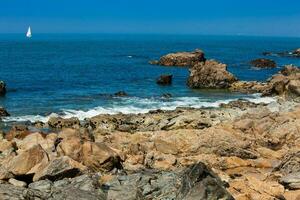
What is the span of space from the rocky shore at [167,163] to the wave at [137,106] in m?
16.3

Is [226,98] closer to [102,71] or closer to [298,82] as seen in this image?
[298,82]

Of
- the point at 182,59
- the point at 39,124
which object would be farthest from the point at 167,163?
the point at 182,59

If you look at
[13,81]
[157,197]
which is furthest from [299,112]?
[13,81]

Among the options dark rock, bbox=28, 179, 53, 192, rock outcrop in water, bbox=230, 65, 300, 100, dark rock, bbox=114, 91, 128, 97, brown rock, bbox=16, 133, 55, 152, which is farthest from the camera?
dark rock, bbox=114, 91, 128, 97

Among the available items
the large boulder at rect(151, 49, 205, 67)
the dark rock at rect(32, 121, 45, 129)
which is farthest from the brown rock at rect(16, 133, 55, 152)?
the large boulder at rect(151, 49, 205, 67)

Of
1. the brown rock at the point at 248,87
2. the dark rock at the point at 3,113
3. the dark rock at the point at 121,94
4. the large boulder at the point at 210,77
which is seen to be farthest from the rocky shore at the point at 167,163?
Answer: the large boulder at the point at 210,77

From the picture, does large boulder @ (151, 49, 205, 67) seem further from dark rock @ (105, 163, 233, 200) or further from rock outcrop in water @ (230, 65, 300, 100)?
dark rock @ (105, 163, 233, 200)

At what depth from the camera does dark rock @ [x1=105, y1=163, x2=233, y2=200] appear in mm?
18500

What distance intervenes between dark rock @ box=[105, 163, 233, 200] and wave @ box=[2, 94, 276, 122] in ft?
101

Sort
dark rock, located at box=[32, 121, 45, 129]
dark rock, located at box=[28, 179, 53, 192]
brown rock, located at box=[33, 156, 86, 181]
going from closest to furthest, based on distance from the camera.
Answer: dark rock, located at box=[28, 179, 53, 192] → brown rock, located at box=[33, 156, 86, 181] → dark rock, located at box=[32, 121, 45, 129]

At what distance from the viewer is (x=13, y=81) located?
85625 mm

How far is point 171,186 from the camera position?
2066 cm

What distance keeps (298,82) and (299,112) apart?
27.3 m

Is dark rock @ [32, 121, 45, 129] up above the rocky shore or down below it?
below
